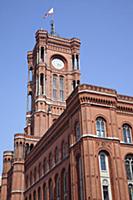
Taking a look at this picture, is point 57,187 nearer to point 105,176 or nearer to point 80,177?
point 80,177

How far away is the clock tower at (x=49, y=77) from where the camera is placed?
72.8m

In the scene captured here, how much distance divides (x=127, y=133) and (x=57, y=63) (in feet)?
144

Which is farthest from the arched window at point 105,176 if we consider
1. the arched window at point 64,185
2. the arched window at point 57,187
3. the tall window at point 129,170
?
the arched window at point 57,187

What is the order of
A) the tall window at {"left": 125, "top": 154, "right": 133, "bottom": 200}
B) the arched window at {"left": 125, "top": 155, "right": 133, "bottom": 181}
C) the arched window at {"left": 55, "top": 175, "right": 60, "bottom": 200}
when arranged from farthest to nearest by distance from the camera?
the arched window at {"left": 55, "top": 175, "right": 60, "bottom": 200}, the arched window at {"left": 125, "top": 155, "right": 133, "bottom": 181}, the tall window at {"left": 125, "top": 154, "right": 133, "bottom": 200}

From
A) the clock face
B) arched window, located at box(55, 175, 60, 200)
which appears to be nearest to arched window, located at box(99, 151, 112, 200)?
arched window, located at box(55, 175, 60, 200)

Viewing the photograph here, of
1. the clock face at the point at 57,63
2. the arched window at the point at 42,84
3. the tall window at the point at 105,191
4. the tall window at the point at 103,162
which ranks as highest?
the clock face at the point at 57,63

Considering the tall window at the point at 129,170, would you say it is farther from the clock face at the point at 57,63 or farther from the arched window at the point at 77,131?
the clock face at the point at 57,63

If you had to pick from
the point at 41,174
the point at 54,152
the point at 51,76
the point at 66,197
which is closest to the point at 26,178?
the point at 41,174

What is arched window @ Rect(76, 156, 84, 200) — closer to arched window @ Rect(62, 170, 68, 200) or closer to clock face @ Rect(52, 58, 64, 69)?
arched window @ Rect(62, 170, 68, 200)

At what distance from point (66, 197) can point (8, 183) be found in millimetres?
33404

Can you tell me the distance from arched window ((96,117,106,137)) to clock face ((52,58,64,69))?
4340 centimetres

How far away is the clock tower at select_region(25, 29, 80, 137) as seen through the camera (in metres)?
72.8

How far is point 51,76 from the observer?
3118 inches

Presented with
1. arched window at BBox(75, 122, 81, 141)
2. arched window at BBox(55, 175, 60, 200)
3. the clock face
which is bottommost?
arched window at BBox(55, 175, 60, 200)
